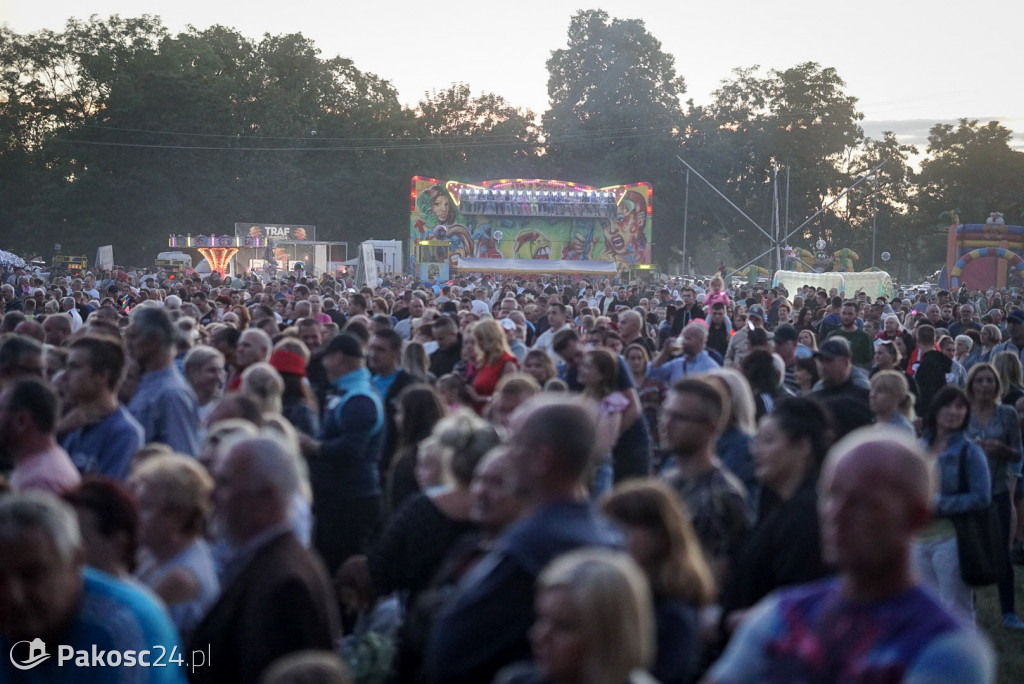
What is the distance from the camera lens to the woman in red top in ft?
24.9

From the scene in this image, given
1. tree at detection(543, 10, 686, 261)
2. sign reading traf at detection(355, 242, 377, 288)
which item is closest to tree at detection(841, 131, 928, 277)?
tree at detection(543, 10, 686, 261)

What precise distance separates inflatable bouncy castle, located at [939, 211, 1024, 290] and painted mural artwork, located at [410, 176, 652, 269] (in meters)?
13.5

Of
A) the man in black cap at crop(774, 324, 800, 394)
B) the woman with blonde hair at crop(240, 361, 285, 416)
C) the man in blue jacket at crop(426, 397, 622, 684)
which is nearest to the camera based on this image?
the man in blue jacket at crop(426, 397, 622, 684)

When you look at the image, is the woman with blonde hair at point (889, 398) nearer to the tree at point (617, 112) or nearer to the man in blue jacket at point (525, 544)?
the man in blue jacket at point (525, 544)

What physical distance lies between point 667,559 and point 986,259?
4969cm

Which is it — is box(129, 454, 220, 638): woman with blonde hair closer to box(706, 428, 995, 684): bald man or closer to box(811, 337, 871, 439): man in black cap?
box(706, 428, 995, 684): bald man

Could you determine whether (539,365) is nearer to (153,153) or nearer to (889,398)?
(889,398)

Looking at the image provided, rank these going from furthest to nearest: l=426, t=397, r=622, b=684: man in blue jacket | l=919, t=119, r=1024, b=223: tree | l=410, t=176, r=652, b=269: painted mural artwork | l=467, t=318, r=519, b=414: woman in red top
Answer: l=919, t=119, r=1024, b=223: tree, l=410, t=176, r=652, b=269: painted mural artwork, l=467, t=318, r=519, b=414: woman in red top, l=426, t=397, r=622, b=684: man in blue jacket

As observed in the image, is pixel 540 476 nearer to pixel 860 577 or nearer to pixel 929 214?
pixel 860 577

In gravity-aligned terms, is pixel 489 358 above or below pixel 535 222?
below

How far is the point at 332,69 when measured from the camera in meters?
69.1

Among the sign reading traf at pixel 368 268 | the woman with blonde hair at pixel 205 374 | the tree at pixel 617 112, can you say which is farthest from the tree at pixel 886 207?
the woman with blonde hair at pixel 205 374

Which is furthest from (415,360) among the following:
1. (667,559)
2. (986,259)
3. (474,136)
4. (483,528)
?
(474,136)

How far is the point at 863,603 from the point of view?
2.28 m
